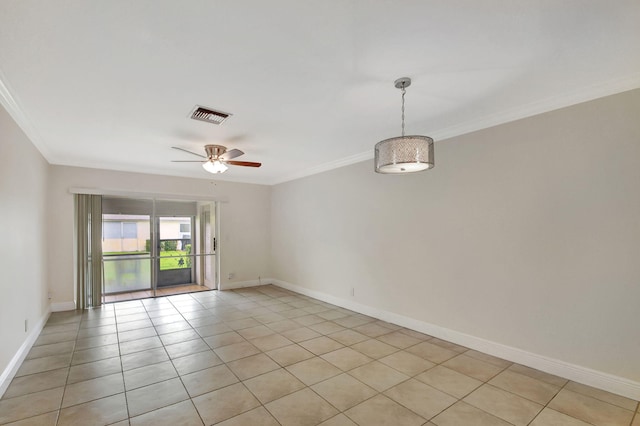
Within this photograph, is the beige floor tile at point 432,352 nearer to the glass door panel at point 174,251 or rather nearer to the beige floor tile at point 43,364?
the beige floor tile at point 43,364

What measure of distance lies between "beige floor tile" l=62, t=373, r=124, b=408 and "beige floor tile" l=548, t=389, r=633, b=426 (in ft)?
12.0

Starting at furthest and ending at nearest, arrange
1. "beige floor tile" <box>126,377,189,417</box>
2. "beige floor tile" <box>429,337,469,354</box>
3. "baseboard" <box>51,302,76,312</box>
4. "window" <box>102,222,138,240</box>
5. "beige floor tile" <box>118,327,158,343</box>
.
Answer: "window" <box>102,222,138,240</box> → "baseboard" <box>51,302,76,312</box> → "beige floor tile" <box>118,327,158,343</box> → "beige floor tile" <box>429,337,469,354</box> → "beige floor tile" <box>126,377,189,417</box>

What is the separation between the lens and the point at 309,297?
5.80 metres

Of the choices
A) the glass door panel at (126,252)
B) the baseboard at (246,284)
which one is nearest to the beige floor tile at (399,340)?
the baseboard at (246,284)

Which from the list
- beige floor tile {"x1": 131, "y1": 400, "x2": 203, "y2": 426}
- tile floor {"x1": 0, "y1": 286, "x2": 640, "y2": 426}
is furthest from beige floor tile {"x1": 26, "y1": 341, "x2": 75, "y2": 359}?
beige floor tile {"x1": 131, "y1": 400, "x2": 203, "y2": 426}

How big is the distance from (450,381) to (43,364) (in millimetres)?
4071

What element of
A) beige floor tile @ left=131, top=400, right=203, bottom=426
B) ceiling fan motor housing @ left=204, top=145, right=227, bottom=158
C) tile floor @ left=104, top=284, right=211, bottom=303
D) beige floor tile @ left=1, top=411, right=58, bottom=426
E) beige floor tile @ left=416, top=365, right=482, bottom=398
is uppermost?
ceiling fan motor housing @ left=204, top=145, right=227, bottom=158

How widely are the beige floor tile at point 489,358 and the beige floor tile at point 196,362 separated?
274 centimetres

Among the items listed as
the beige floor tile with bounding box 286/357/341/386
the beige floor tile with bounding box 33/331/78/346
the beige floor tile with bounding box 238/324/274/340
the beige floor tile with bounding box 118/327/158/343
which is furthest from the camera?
the beige floor tile with bounding box 238/324/274/340

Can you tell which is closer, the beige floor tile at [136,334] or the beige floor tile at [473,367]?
the beige floor tile at [473,367]

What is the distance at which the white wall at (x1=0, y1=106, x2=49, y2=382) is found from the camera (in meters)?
2.61

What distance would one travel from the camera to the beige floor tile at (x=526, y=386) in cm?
243

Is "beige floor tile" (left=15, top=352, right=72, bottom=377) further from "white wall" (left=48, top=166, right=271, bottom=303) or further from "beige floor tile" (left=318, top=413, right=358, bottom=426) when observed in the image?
"beige floor tile" (left=318, top=413, right=358, bottom=426)

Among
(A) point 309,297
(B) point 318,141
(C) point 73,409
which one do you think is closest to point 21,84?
(C) point 73,409
